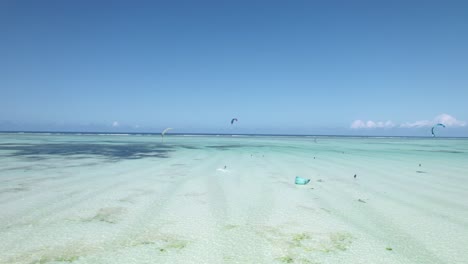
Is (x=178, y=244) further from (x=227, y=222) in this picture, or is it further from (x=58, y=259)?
(x=58, y=259)

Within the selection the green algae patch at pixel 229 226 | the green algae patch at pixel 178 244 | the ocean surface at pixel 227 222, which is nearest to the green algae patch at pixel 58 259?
the ocean surface at pixel 227 222

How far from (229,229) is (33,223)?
3001mm

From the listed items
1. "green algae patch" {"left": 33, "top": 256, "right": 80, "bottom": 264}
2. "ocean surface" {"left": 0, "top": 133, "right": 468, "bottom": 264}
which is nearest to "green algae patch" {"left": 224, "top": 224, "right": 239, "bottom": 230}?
"ocean surface" {"left": 0, "top": 133, "right": 468, "bottom": 264}

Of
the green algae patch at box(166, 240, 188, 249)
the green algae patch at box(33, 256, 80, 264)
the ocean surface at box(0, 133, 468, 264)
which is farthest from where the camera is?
the green algae patch at box(166, 240, 188, 249)

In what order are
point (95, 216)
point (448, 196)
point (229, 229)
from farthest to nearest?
1. point (448, 196)
2. point (95, 216)
3. point (229, 229)

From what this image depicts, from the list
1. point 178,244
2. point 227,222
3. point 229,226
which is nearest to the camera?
point 178,244

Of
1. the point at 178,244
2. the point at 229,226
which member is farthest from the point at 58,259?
the point at 229,226

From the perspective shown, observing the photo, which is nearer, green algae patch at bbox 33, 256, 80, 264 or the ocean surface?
green algae patch at bbox 33, 256, 80, 264

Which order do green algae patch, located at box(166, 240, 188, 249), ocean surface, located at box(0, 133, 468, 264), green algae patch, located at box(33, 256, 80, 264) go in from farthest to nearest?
green algae patch, located at box(166, 240, 188, 249), ocean surface, located at box(0, 133, 468, 264), green algae patch, located at box(33, 256, 80, 264)

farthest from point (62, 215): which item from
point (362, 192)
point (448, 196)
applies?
point (448, 196)

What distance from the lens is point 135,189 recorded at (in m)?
6.99

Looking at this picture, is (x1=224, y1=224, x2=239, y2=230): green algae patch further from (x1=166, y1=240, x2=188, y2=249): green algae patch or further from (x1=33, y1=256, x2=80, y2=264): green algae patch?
(x1=33, y1=256, x2=80, y2=264): green algae patch

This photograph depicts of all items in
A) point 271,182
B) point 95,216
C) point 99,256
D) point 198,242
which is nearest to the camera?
point 99,256

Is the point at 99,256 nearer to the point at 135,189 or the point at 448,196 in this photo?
the point at 135,189
